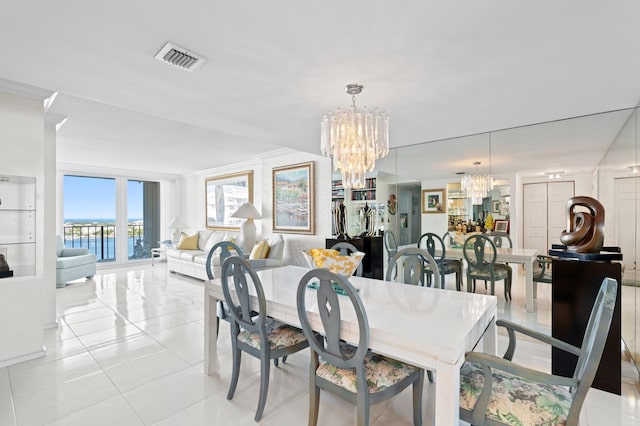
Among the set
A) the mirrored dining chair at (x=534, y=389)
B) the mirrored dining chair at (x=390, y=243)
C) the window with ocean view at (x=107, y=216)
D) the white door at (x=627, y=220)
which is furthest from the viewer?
the window with ocean view at (x=107, y=216)

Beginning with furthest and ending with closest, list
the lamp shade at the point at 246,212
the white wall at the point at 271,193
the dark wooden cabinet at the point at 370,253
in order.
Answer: the lamp shade at the point at 246,212 → the white wall at the point at 271,193 → the dark wooden cabinet at the point at 370,253

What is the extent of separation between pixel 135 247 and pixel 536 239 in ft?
28.4

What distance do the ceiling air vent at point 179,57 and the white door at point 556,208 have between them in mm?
3443

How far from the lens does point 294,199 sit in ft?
17.3

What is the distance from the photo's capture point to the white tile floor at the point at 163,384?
1940 mm

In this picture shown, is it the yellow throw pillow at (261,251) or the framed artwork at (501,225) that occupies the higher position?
the framed artwork at (501,225)

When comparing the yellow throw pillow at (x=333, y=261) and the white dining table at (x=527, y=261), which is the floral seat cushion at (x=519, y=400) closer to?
the yellow throw pillow at (x=333, y=261)

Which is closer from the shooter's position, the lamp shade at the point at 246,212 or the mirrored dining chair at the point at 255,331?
the mirrored dining chair at the point at 255,331

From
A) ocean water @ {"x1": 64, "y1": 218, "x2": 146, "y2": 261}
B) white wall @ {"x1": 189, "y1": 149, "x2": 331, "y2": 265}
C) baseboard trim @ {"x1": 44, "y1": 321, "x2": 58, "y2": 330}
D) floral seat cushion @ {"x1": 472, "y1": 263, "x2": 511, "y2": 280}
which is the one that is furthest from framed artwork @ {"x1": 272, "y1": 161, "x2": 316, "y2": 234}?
ocean water @ {"x1": 64, "y1": 218, "x2": 146, "y2": 261}

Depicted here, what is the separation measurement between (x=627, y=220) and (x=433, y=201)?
5.70 feet

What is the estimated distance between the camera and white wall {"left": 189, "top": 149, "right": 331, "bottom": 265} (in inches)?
192

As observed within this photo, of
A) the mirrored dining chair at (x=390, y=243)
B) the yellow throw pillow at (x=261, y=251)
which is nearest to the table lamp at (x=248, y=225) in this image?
the yellow throw pillow at (x=261, y=251)

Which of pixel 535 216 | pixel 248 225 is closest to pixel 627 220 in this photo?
pixel 535 216

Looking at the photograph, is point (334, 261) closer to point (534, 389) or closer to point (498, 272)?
point (534, 389)
